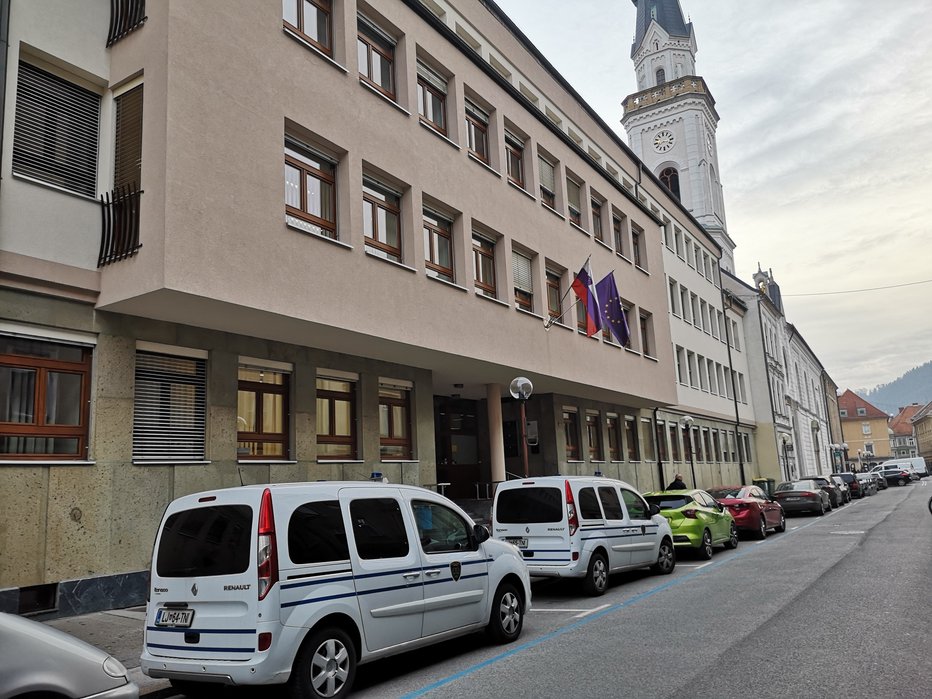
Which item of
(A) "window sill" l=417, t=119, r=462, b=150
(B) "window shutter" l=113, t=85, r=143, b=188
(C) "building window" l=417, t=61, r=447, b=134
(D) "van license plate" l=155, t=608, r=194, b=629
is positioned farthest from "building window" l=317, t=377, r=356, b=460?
(D) "van license plate" l=155, t=608, r=194, b=629

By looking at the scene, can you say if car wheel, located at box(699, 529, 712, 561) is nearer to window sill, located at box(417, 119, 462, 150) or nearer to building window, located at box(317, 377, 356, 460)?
building window, located at box(317, 377, 356, 460)

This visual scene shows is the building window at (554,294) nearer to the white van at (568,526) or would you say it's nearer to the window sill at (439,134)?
the window sill at (439,134)

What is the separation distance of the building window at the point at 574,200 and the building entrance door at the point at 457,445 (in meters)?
6.91

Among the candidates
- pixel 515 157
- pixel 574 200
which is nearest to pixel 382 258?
pixel 515 157

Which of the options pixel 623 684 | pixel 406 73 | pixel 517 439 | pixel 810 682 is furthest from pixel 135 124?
pixel 517 439

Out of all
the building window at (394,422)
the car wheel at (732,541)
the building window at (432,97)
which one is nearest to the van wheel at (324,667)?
the building window at (394,422)

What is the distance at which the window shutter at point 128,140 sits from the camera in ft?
38.4

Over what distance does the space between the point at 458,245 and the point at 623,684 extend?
12731 millimetres

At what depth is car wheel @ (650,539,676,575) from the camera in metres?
13.8

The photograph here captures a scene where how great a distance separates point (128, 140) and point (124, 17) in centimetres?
200

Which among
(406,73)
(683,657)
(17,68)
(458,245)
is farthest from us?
(458,245)

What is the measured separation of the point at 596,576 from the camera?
38.4ft

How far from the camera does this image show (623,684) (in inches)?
253

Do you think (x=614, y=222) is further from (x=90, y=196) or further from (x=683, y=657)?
(x=683, y=657)
